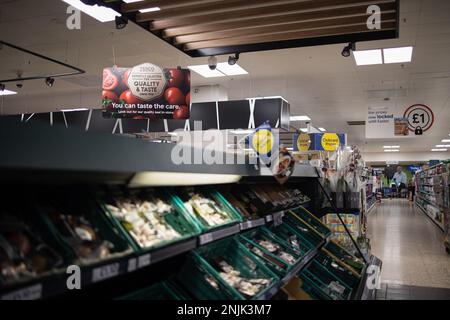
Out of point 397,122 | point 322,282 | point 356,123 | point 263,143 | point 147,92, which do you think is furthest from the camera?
point 356,123

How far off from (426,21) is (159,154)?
19.4 ft

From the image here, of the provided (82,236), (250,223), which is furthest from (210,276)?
(82,236)

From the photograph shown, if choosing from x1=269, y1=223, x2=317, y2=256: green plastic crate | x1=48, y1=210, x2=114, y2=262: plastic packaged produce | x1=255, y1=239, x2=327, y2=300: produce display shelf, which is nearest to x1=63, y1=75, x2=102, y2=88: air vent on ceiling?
x1=269, y1=223, x2=317, y2=256: green plastic crate

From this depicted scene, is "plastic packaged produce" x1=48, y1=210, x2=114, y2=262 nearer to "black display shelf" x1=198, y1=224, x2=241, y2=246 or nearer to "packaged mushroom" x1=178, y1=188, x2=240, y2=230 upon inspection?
"black display shelf" x1=198, y1=224, x2=241, y2=246

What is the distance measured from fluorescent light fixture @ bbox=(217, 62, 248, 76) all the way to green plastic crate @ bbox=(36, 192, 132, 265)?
7334 millimetres

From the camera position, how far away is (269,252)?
2.91 m

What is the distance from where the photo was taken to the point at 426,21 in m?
6.36

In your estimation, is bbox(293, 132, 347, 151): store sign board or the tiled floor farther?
bbox(293, 132, 347, 151): store sign board

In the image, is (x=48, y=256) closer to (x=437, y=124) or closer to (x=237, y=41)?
(x=237, y=41)

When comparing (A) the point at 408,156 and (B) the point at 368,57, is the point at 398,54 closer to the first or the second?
(B) the point at 368,57

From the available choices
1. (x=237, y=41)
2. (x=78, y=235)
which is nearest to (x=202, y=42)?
(x=237, y=41)

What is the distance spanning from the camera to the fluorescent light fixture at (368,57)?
25.9 ft

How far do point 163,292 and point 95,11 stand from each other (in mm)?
4732

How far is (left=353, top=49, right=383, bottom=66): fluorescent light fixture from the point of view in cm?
791
